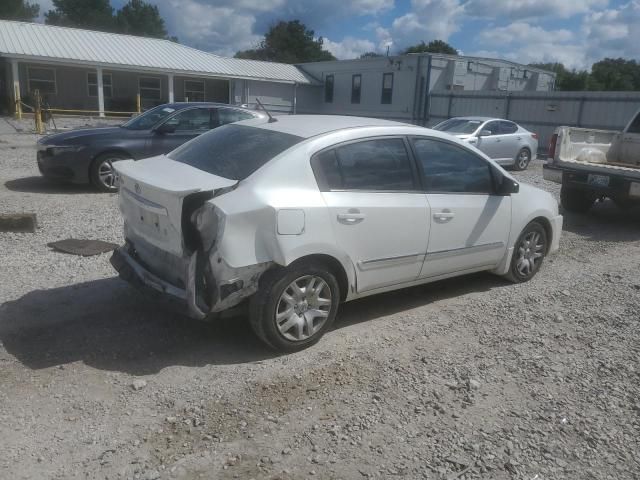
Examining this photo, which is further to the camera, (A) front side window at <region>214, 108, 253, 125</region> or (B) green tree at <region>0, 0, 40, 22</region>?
(B) green tree at <region>0, 0, 40, 22</region>

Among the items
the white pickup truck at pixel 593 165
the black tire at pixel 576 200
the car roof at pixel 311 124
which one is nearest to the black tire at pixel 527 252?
the car roof at pixel 311 124

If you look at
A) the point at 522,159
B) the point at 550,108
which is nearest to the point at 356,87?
the point at 550,108

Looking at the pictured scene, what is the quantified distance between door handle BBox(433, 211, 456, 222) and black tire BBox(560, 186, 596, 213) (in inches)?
220

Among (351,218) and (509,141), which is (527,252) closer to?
(351,218)

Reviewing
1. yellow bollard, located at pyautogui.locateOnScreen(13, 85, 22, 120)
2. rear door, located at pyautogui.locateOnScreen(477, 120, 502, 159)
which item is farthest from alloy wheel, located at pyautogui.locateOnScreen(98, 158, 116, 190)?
yellow bollard, located at pyautogui.locateOnScreen(13, 85, 22, 120)

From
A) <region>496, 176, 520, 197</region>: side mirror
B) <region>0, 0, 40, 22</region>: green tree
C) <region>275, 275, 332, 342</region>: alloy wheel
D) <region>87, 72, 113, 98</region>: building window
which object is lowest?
<region>275, 275, 332, 342</region>: alloy wheel

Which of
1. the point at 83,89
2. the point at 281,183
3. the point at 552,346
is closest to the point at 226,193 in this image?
the point at 281,183

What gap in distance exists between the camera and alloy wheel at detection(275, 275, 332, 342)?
12.9ft

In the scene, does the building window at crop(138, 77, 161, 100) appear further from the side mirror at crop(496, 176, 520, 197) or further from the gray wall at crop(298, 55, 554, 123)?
the side mirror at crop(496, 176, 520, 197)

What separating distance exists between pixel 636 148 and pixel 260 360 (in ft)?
26.4

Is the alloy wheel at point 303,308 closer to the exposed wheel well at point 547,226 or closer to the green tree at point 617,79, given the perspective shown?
the exposed wheel well at point 547,226

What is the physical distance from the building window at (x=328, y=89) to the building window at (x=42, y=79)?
16.2 meters

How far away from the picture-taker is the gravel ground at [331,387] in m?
2.96

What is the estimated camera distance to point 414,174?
4.62 metres
